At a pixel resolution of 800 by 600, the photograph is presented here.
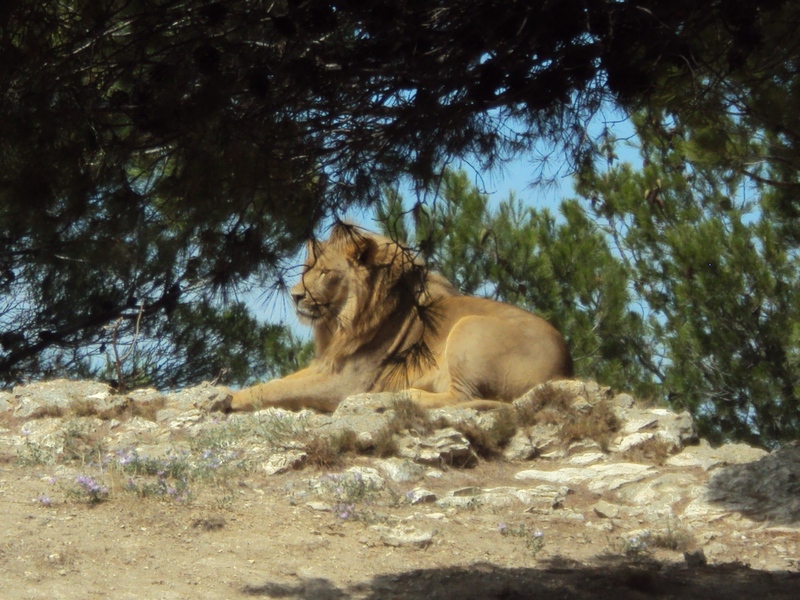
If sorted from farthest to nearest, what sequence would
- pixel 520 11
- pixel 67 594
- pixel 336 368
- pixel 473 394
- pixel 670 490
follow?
pixel 336 368
pixel 473 394
pixel 670 490
pixel 67 594
pixel 520 11

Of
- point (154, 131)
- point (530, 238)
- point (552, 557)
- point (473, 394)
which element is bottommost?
point (552, 557)

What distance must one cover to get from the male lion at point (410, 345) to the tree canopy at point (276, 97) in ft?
12.4

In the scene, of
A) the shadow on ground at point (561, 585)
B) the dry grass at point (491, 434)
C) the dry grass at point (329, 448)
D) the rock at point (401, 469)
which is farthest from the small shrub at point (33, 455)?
the dry grass at point (491, 434)

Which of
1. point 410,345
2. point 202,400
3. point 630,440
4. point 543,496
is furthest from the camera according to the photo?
point 410,345

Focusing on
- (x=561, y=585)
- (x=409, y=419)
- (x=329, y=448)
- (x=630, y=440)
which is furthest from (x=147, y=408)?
(x=561, y=585)

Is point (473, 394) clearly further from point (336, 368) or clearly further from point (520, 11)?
point (520, 11)

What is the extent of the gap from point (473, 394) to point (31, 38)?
5186 mm

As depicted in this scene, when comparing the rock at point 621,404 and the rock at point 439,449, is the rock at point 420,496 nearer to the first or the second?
the rock at point 439,449

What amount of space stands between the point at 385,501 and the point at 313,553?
84 cm

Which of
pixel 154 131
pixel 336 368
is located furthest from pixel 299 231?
pixel 336 368

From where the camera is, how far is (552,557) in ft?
17.9

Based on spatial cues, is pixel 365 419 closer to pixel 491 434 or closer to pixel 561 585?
pixel 491 434

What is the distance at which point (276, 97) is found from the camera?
4.23 metres

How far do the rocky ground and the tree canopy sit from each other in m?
1.26
